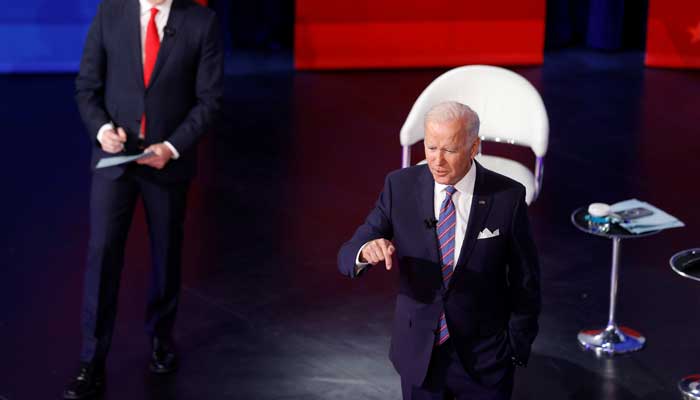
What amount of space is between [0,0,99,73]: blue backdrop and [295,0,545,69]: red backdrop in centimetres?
203

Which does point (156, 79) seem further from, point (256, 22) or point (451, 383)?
point (256, 22)

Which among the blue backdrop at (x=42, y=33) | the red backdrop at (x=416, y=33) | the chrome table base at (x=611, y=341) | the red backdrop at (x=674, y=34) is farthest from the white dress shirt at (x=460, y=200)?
the red backdrop at (x=674, y=34)

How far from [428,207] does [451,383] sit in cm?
57

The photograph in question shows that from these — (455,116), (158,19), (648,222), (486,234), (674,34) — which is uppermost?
(158,19)

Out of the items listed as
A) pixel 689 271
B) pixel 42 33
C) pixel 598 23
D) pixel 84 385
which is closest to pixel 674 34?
pixel 598 23

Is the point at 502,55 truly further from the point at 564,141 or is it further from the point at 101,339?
the point at 101,339

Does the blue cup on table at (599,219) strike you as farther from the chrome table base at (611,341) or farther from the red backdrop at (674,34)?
the red backdrop at (674,34)

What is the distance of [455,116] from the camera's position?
10.5 feet

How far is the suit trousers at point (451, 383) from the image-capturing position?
342cm

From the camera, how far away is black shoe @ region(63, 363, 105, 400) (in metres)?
4.52

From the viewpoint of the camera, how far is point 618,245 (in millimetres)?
4969

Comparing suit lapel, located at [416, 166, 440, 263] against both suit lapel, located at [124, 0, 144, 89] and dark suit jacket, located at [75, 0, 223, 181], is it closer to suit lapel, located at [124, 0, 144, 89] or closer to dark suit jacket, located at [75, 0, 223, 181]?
dark suit jacket, located at [75, 0, 223, 181]

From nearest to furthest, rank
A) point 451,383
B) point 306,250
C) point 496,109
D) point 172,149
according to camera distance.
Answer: point 451,383 < point 172,149 < point 496,109 < point 306,250

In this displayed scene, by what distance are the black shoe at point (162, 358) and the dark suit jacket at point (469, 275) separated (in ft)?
5.32
